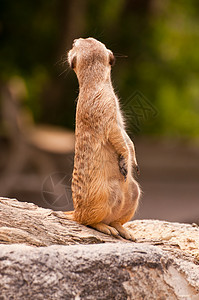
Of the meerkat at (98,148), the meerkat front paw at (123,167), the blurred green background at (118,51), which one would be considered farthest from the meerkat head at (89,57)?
the blurred green background at (118,51)

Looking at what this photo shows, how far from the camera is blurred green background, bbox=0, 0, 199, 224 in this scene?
912cm

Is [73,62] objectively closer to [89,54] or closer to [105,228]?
[89,54]

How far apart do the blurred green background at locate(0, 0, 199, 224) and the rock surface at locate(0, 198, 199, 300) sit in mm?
5466

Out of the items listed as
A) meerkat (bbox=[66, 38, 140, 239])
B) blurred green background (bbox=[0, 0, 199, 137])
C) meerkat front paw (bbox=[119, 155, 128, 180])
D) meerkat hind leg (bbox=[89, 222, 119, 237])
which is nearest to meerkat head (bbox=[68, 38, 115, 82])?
meerkat (bbox=[66, 38, 140, 239])

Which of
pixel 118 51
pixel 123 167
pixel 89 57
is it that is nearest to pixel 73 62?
pixel 89 57

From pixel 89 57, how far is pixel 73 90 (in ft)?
22.7

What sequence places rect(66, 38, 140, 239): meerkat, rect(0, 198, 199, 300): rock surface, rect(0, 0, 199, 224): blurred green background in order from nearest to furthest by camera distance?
rect(0, 198, 199, 300): rock surface → rect(66, 38, 140, 239): meerkat → rect(0, 0, 199, 224): blurred green background

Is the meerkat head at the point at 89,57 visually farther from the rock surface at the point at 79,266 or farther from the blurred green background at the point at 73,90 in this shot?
the blurred green background at the point at 73,90

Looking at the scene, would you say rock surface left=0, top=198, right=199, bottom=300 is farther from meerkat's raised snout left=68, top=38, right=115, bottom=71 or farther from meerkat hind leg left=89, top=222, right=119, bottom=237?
meerkat's raised snout left=68, top=38, right=115, bottom=71

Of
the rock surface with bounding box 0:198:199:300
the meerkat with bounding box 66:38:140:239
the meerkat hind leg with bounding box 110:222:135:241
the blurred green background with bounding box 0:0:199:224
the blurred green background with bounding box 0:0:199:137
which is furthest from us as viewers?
the blurred green background with bounding box 0:0:199:137

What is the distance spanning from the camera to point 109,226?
122 inches

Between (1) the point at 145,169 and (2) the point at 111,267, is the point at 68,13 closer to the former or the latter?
(1) the point at 145,169

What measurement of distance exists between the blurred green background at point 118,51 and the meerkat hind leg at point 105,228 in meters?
6.01

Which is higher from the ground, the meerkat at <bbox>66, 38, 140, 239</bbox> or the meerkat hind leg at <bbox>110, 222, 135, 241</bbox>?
the meerkat at <bbox>66, 38, 140, 239</bbox>
